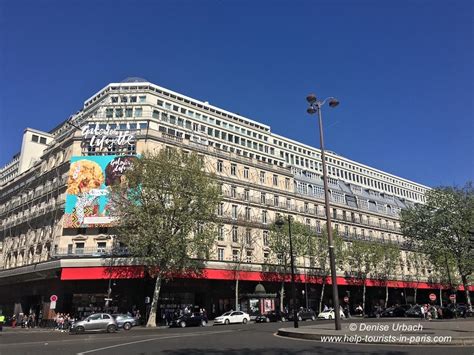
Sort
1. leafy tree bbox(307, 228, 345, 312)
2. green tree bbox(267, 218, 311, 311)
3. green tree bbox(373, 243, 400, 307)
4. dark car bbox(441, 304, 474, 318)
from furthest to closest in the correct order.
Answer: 1. green tree bbox(373, 243, 400, 307)
2. leafy tree bbox(307, 228, 345, 312)
3. green tree bbox(267, 218, 311, 311)
4. dark car bbox(441, 304, 474, 318)

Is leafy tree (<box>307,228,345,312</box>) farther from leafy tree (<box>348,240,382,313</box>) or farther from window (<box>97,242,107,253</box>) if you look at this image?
window (<box>97,242,107,253</box>)

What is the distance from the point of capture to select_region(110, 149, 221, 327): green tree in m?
34.9

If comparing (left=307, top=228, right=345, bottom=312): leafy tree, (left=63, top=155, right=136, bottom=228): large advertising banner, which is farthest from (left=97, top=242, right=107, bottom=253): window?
(left=307, top=228, right=345, bottom=312): leafy tree

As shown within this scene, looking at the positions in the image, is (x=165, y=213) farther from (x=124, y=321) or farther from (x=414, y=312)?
(x=414, y=312)

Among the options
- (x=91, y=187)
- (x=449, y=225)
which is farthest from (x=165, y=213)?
(x=449, y=225)

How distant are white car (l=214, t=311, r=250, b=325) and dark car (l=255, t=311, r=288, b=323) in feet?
5.61

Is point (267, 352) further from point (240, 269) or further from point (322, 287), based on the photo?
point (322, 287)

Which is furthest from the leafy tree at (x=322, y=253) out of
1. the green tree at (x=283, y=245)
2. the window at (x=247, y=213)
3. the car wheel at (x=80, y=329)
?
the car wheel at (x=80, y=329)

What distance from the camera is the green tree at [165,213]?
3491 centimetres

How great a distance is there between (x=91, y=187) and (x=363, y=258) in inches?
1459

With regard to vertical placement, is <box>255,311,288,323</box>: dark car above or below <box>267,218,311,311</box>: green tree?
below

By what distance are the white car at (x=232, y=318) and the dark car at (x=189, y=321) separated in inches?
55.6

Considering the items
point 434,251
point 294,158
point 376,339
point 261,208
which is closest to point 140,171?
point 261,208

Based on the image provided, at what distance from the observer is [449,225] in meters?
48.7
